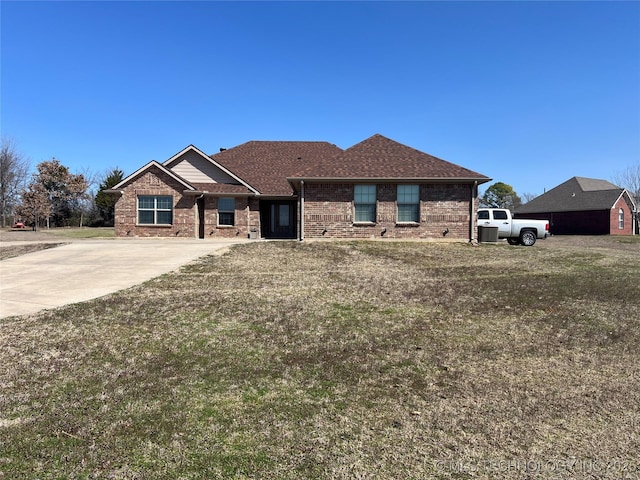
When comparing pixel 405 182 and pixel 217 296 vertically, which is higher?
pixel 405 182

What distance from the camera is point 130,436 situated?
3254 millimetres

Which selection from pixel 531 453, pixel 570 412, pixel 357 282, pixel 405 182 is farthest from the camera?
pixel 405 182

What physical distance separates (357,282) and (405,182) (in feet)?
33.6

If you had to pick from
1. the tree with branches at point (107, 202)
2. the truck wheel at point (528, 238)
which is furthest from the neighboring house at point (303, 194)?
the tree with branches at point (107, 202)

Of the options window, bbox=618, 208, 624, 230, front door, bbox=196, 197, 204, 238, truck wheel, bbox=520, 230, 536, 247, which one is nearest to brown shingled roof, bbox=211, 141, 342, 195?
front door, bbox=196, 197, 204, 238

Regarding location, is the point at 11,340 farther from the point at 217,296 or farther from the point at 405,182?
the point at 405,182

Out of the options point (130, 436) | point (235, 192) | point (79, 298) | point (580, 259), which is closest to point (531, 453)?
point (130, 436)

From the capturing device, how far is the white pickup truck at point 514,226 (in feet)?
65.2

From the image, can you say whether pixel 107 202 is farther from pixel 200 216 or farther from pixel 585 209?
pixel 585 209

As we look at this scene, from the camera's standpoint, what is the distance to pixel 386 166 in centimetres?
1945

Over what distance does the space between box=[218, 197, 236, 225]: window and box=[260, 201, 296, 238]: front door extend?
2.61 meters

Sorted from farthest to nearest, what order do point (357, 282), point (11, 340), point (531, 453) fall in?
1. point (357, 282)
2. point (11, 340)
3. point (531, 453)

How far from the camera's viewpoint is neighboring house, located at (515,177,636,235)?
124 ft

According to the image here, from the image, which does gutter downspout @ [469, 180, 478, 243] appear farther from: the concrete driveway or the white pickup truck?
the concrete driveway
